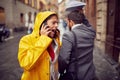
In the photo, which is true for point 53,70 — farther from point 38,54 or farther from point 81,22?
point 81,22

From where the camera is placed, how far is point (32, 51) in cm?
220

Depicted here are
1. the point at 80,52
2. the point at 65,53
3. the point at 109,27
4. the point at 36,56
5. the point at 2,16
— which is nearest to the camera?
the point at 36,56

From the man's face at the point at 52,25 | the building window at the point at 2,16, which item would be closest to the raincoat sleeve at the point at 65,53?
the man's face at the point at 52,25

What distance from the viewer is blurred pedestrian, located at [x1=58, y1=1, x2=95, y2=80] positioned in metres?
2.34

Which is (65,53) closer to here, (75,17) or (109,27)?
(75,17)

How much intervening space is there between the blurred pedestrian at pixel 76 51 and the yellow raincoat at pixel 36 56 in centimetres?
18

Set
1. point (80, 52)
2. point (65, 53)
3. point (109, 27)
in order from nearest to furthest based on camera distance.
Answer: point (65, 53) → point (80, 52) → point (109, 27)

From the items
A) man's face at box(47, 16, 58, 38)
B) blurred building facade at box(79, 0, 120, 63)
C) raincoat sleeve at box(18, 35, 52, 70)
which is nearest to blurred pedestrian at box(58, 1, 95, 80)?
man's face at box(47, 16, 58, 38)

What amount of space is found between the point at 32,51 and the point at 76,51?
48 centimetres

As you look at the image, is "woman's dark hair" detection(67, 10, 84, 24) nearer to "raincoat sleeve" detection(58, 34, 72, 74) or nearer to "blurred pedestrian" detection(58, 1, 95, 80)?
"blurred pedestrian" detection(58, 1, 95, 80)

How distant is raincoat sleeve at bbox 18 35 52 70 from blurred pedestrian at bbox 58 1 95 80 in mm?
226

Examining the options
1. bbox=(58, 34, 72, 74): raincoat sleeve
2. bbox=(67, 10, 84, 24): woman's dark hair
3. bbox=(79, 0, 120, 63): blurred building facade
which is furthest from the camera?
bbox=(79, 0, 120, 63): blurred building facade

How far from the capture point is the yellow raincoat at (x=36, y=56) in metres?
2.17

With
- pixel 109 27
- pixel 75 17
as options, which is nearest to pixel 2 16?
pixel 109 27
